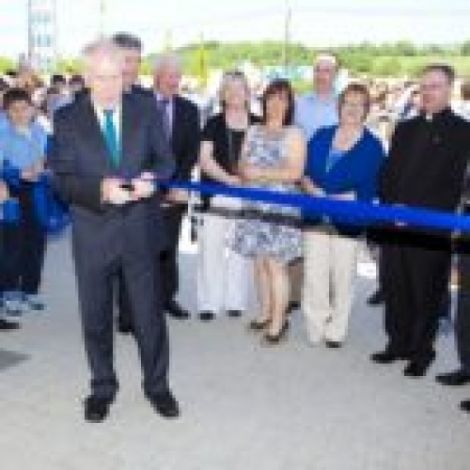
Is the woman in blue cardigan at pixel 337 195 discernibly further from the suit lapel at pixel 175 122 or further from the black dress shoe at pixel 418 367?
the suit lapel at pixel 175 122

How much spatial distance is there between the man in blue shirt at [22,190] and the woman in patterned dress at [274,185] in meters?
1.62

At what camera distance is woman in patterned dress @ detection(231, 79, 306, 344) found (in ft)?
21.2

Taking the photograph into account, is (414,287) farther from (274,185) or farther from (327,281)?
(274,185)

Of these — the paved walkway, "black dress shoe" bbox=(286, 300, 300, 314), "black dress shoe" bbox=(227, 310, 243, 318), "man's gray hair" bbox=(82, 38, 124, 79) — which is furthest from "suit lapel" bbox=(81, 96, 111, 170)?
"black dress shoe" bbox=(286, 300, 300, 314)

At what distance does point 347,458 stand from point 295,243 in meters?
2.09

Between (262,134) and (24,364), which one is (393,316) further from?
(24,364)

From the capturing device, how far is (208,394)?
5648mm

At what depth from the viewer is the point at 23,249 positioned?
7352mm

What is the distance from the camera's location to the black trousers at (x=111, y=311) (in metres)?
5.02

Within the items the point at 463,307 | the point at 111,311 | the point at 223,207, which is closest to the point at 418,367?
the point at 463,307

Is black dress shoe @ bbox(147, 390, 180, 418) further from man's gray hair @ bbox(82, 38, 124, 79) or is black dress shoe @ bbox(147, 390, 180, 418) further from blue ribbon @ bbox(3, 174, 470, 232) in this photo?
man's gray hair @ bbox(82, 38, 124, 79)

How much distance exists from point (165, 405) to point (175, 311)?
218 centimetres

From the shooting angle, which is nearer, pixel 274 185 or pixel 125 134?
pixel 125 134

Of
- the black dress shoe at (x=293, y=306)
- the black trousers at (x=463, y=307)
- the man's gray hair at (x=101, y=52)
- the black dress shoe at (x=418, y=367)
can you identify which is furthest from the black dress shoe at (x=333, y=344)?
the man's gray hair at (x=101, y=52)
